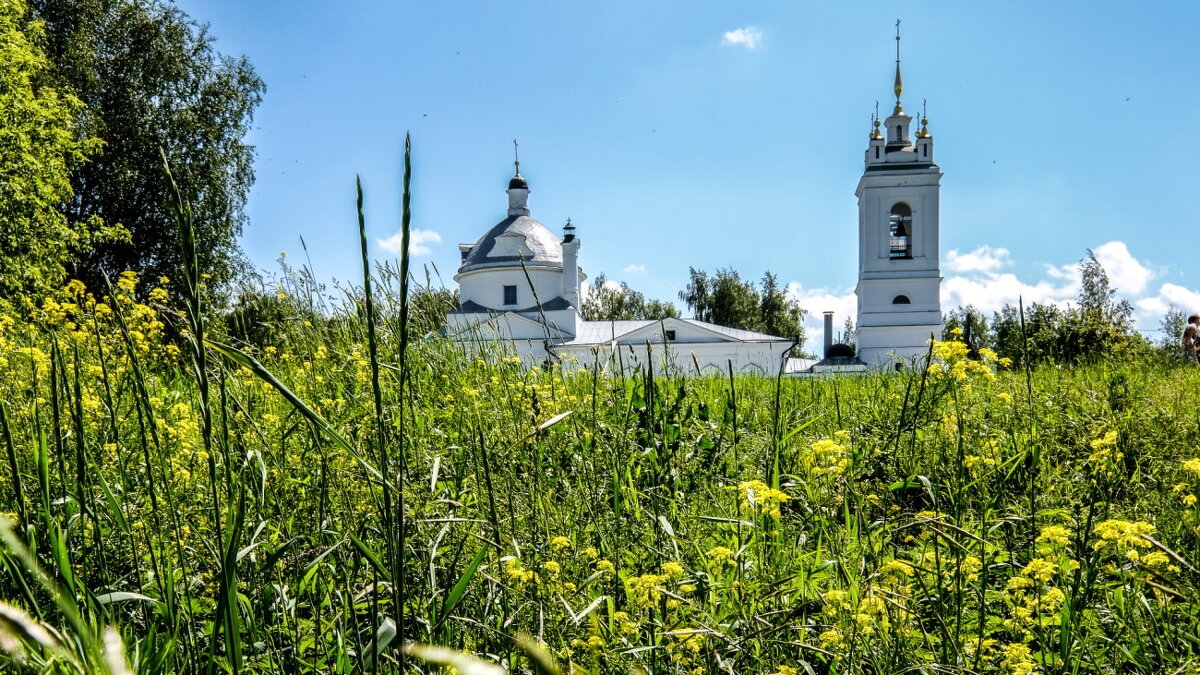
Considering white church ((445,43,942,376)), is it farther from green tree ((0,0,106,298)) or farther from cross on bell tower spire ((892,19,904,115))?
green tree ((0,0,106,298))

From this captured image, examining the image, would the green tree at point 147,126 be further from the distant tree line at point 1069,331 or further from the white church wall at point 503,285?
the distant tree line at point 1069,331

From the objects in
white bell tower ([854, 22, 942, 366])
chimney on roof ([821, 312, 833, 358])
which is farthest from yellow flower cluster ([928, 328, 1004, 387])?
chimney on roof ([821, 312, 833, 358])

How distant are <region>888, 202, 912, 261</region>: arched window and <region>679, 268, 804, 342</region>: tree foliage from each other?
14.1 meters

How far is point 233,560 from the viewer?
2.34 feet

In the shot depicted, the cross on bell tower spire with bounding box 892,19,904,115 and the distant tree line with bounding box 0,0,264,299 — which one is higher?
the cross on bell tower spire with bounding box 892,19,904,115

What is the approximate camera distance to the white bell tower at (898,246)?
35.5 meters

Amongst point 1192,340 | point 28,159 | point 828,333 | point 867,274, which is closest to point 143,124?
point 28,159

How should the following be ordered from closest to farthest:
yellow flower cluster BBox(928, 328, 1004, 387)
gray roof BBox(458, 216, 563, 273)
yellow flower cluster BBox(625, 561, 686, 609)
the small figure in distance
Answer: yellow flower cluster BBox(625, 561, 686, 609), yellow flower cluster BBox(928, 328, 1004, 387), the small figure in distance, gray roof BBox(458, 216, 563, 273)

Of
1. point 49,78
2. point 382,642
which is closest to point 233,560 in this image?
point 382,642

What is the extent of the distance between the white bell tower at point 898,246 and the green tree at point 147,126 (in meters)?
27.0

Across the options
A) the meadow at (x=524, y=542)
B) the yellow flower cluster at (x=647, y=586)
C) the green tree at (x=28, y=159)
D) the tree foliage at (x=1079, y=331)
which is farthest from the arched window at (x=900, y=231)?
the yellow flower cluster at (x=647, y=586)

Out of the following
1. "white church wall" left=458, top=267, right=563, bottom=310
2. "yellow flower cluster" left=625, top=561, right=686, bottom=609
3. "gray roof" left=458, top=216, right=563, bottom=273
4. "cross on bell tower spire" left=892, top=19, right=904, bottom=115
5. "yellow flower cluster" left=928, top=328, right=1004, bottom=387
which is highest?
"cross on bell tower spire" left=892, top=19, right=904, bottom=115

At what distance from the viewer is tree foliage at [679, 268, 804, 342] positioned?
2005 inches

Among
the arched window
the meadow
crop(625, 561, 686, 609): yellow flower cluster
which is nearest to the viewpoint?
the meadow
